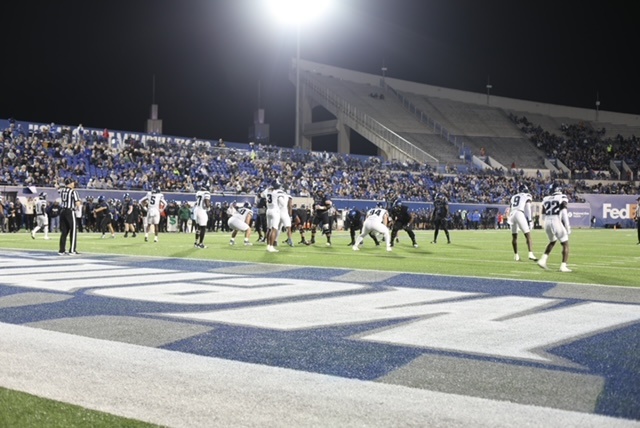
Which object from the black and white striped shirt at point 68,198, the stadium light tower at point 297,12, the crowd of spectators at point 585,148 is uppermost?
the stadium light tower at point 297,12

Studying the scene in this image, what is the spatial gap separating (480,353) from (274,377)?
167 centimetres

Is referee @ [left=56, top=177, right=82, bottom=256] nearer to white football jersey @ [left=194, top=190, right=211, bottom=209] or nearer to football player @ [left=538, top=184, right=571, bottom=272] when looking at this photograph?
white football jersey @ [left=194, top=190, right=211, bottom=209]

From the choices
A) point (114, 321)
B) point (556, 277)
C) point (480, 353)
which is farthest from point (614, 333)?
point (556, 277)

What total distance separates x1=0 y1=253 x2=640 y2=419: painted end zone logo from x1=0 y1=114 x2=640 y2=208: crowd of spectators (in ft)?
79.7

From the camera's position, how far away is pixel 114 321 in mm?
6410

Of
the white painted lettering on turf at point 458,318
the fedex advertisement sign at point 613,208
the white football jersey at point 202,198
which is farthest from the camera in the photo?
the fedex advertisement sign at point 613,208

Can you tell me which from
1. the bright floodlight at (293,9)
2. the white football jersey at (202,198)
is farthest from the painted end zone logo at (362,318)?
the bright floodlight at (293,9)

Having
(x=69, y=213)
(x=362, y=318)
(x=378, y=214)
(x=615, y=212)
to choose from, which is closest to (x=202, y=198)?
(x=69, y=213)

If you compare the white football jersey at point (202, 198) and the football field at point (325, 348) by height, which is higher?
the white football jersey at point (202, 198)

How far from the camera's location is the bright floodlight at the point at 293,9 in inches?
1914

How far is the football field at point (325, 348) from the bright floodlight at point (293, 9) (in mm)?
40626

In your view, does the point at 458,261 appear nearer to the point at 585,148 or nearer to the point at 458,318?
the point at 458,318

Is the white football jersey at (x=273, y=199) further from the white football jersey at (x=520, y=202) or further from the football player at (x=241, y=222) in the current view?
the white football jersey at (x=520, y=202)

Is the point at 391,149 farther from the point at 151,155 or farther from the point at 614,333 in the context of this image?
the point at 614,333
